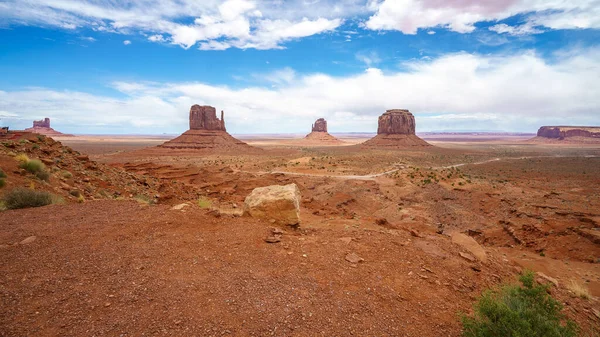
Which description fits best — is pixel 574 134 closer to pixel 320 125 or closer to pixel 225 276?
pixel 320 125

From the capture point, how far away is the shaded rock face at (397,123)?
4109 inches

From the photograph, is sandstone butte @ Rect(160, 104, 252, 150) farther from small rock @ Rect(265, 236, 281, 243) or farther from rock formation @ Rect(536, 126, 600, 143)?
rock formation @ Rect(536, 126, 600, 143)

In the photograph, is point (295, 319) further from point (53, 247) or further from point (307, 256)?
point (53, 247)

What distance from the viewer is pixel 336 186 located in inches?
1098

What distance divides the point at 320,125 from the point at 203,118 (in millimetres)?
91870

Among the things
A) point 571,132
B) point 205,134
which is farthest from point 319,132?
point 571,132

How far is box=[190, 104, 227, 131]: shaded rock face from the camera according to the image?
86.3 meters

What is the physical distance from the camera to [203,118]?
8700 centimetres

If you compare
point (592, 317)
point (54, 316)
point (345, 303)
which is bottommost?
point (592, 317)

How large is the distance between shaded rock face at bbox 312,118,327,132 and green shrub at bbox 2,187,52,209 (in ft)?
531

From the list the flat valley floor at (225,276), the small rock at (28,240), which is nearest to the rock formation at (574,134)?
the flat valley floor at (225,276)

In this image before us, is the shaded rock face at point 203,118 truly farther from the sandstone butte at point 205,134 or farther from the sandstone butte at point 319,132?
the sandstone butte at point 319,132

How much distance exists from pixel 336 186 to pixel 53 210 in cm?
2200

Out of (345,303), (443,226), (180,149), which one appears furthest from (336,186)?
(180,149)
